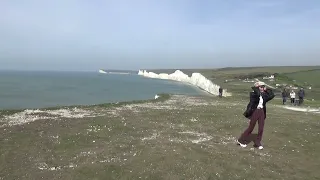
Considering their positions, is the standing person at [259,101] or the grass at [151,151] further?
the standing person at [259,101]

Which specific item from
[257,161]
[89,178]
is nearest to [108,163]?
[89,178]

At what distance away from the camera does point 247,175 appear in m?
13.4

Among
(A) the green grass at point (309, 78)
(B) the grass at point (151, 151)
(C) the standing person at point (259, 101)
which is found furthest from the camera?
(A) the green grass at point (309, 78)

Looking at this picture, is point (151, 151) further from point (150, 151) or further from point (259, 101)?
point (259, 101)

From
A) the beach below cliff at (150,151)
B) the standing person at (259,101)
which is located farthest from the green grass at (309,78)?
the standing person at (259,101)

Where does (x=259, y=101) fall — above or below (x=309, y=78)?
above

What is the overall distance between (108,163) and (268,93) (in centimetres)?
800

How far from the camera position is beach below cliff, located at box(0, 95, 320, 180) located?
13656 millimetres

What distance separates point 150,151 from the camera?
54.4ft

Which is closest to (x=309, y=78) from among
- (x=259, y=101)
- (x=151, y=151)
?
(x=259, y=101)

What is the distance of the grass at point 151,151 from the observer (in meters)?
13.6

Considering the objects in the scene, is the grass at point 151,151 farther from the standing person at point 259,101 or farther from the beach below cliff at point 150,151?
the standing person at point 259,101

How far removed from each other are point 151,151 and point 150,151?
0.05 m

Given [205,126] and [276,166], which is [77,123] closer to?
[205,126]
